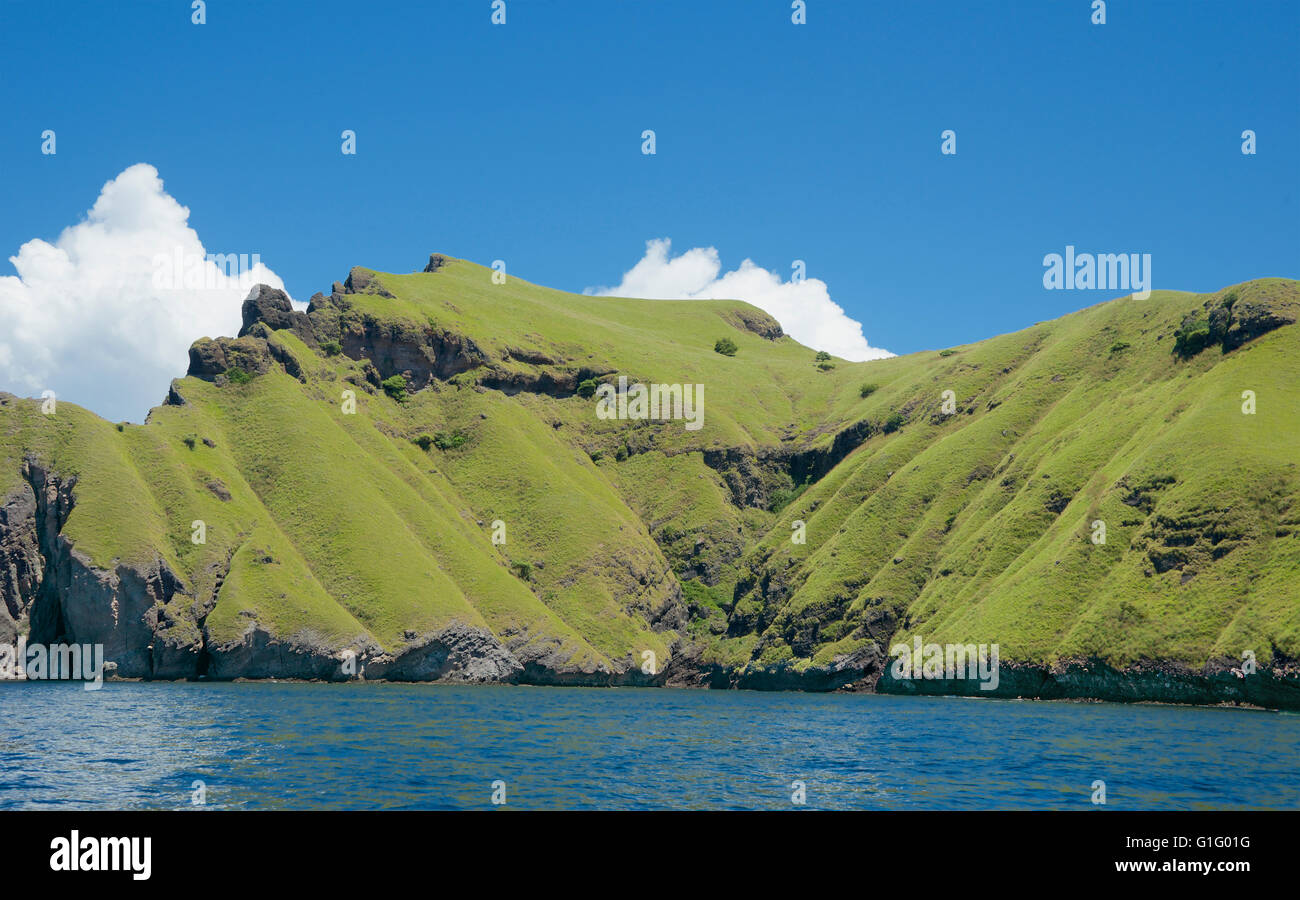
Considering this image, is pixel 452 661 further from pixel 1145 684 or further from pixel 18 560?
pixel 1145 684

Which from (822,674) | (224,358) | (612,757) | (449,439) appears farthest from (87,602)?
(612,757)

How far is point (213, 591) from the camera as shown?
133 meters

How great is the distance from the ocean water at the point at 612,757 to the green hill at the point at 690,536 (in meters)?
30.7

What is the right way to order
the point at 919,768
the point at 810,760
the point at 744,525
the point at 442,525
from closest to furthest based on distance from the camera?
the point at 919,768 → the point at 810,760 → the point at 442,525 → the point at 744,525

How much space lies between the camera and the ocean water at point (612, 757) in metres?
34.1

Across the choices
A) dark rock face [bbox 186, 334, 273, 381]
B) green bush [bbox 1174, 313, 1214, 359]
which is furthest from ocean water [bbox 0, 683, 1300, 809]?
dark rock face [bbox 186, 334, 273, 381]

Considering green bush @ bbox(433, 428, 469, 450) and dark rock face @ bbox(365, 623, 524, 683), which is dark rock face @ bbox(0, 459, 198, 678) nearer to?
dark rock face @ bbox(365, 623, 524, 683)

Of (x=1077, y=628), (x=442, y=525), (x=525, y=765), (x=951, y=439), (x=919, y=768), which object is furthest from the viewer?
(x=951, y=439)

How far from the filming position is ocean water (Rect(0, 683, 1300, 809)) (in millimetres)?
34062

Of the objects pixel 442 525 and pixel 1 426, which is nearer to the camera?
pixel 1 426

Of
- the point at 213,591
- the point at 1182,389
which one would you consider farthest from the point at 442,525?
the point at 1182,389

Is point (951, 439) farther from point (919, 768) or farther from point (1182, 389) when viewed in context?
point (919, 768)

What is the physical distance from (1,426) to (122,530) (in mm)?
32488

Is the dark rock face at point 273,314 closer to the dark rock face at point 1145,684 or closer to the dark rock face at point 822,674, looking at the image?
the dark rock face at point 822,674
